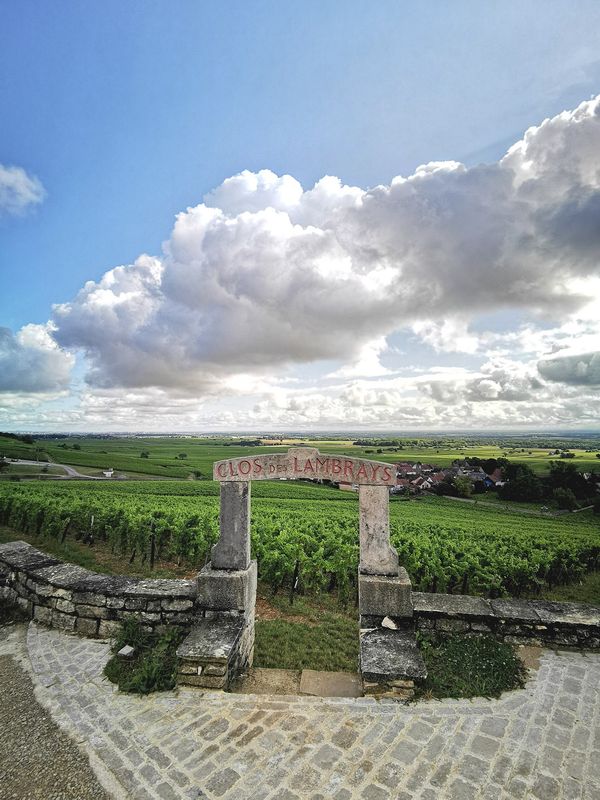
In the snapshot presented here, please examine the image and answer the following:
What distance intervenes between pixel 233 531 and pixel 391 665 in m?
2.92

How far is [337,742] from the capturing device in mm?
3852

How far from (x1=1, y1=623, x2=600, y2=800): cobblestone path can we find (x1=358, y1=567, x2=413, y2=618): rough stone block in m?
1.32

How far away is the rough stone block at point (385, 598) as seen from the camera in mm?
5699

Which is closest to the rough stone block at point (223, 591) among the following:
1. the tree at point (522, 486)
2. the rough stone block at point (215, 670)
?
the rough stone block at point (215, 670)

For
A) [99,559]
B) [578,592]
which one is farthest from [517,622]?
[99,559]

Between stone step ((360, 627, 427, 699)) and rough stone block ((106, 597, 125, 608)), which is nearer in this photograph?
stone step ((360, 627, 427, 699))

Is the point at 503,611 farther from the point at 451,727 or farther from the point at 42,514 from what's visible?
the point at 42,514

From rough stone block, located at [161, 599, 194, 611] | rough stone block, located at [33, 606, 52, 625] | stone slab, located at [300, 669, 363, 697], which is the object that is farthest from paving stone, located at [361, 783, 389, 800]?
rough stone block, located at [33, 606, 52, 625]

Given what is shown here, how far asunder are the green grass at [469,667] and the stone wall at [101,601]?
3.52m

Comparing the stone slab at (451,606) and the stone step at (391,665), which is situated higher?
the stone slab at (451,606)

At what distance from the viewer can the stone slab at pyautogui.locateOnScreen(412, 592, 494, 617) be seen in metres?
5.84

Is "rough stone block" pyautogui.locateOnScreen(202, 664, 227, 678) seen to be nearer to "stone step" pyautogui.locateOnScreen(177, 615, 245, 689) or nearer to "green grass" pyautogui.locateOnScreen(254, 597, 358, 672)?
"stone step" pyautogui.locateOnScreen(177, 615, 245, 689)

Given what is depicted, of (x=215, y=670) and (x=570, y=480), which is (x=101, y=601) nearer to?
(x=215, y=670)

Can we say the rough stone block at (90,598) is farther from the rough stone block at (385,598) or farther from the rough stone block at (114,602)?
the rough stone block at (385,598)
